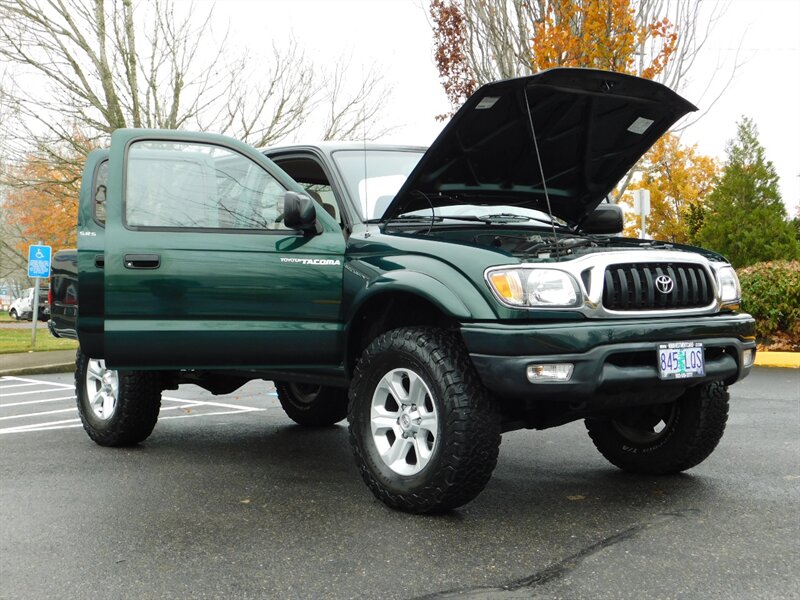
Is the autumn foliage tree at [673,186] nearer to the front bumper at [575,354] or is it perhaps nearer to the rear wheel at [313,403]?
the rear wheel at [313,403]

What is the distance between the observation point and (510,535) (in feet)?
12.5

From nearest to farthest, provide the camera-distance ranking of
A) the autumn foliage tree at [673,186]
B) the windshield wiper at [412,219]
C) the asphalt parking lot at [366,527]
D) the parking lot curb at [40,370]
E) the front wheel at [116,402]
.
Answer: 1. the asphalt parking lot at [366,527]
2. the windshield wiper at [412,219]
3. the front wheel at [116,402]
4. the parking lot curb at [40,370]
5. the autumn foliage tree at [673,186]

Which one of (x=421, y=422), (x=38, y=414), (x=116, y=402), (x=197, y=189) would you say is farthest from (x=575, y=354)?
(x=38, y=414)

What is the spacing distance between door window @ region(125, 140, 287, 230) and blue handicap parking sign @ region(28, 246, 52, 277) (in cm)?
1393

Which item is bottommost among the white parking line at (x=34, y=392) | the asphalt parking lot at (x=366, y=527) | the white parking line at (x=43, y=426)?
the white parking line at (x=34, y=392)

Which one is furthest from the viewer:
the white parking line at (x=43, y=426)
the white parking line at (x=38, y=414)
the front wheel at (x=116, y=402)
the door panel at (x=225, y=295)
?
the white parking line at (x=38, y=414)

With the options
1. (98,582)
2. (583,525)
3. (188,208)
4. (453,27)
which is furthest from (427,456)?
(453,27)

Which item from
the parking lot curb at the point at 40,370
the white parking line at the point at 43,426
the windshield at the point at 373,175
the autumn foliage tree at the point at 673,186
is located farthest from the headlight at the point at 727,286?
the autumn foliage tree at the point at 673,186

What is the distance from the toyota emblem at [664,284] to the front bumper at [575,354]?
6.5 inches

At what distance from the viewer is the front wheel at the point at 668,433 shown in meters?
4.67

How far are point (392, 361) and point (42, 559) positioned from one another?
68.2 inches

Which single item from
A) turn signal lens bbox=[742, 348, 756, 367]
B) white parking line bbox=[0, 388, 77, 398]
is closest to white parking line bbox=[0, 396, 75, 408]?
white parking line bbox=[0, 388, 77, 398]

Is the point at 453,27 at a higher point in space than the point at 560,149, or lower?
higher

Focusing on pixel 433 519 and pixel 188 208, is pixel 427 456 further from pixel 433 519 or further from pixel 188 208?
pixel 188 208
